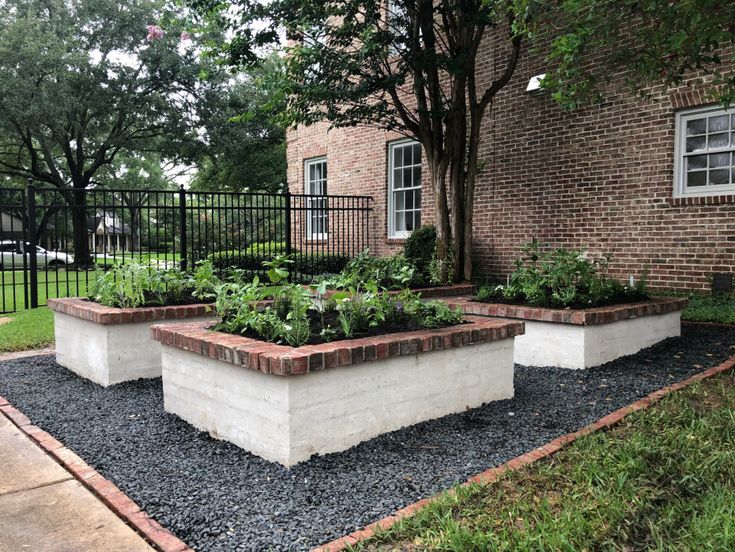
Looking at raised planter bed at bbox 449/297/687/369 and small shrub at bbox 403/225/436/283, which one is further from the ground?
small shrub at bbox 403/225/436/283

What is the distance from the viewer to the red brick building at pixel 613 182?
7418mm

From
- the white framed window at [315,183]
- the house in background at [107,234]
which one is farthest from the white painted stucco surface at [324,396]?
the white framed window at [315,183]

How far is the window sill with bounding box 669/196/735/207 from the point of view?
714 centimetres

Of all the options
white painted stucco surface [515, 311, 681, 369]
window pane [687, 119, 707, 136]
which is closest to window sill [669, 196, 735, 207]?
window pane [687, 119, 707, 136]

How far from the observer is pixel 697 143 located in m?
7.60

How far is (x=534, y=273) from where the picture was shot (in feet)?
19.2

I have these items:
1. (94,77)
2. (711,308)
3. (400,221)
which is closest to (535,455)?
(711,308)

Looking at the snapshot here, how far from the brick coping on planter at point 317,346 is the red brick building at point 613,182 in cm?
419

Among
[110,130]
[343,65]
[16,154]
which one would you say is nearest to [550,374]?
[343,65]

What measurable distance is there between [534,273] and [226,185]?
91.9 ft

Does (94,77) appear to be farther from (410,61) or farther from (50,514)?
(50,514)

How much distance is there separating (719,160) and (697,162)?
0.26 m

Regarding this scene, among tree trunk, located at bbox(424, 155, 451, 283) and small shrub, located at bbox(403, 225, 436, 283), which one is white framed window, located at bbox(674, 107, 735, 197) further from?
small shrub, located at bbox(403, 225, 436, 283)

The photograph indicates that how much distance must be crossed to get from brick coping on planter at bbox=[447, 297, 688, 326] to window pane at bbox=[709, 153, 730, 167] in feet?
8.73
